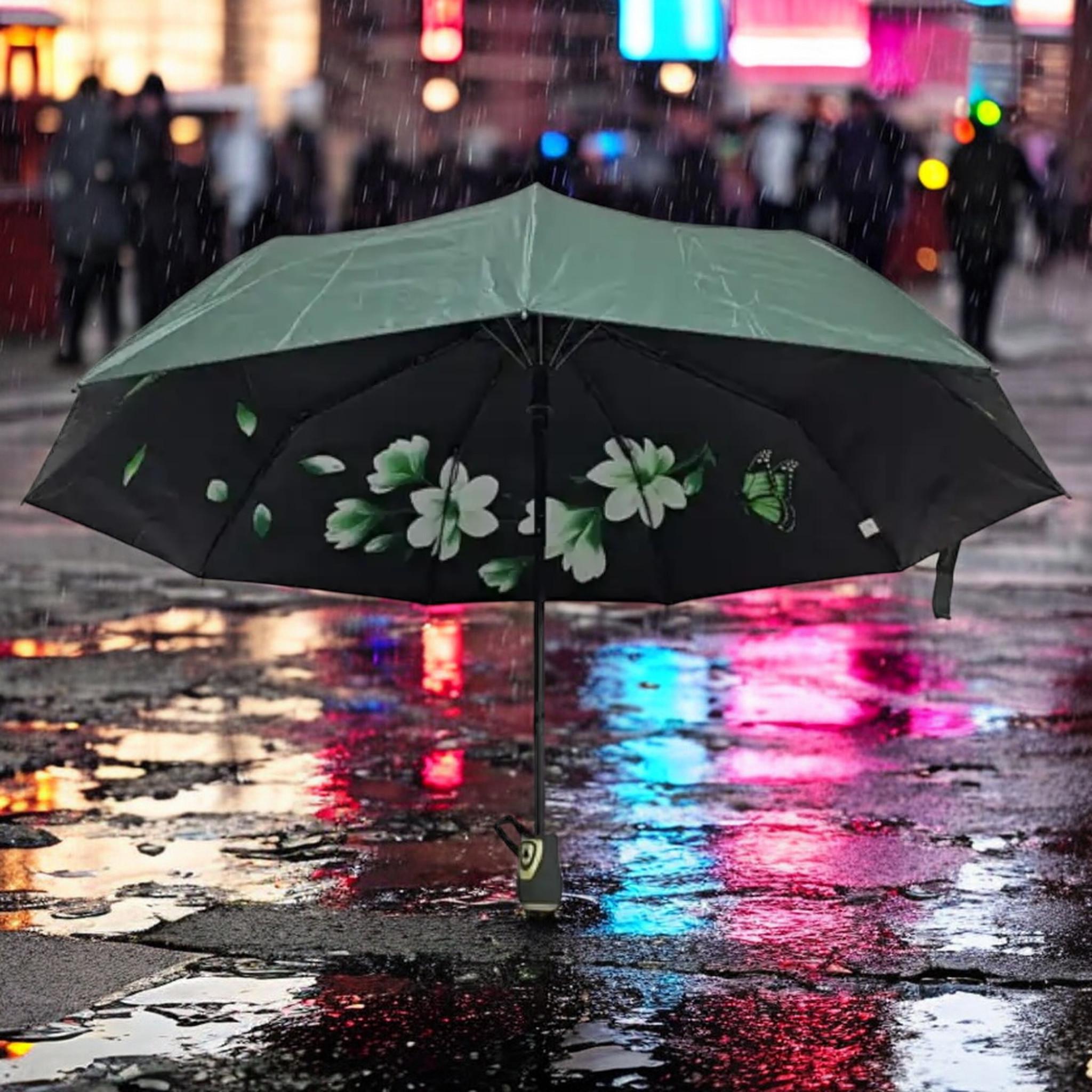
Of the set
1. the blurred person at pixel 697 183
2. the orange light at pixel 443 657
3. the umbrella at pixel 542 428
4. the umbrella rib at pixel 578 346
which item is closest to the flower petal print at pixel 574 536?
the umbrella at pixel 542 428

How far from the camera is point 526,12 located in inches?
2943

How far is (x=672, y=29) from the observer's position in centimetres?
4912

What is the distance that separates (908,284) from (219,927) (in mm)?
27415

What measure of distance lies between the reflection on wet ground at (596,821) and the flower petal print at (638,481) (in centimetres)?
92

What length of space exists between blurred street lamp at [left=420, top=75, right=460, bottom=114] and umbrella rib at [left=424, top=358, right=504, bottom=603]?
58992mm

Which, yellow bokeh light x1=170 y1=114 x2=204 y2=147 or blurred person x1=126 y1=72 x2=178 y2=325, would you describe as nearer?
blurred person x1=126 y1=72 x2=178 y2=325

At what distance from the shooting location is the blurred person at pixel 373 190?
29.7 metres

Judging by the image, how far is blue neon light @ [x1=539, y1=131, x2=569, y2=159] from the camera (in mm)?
25484

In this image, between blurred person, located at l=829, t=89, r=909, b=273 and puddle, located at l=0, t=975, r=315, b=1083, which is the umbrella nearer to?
puddle, located at l=0, t=975, r=315, b=1083

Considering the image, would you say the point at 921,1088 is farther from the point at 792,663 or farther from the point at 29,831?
the point at 792,663

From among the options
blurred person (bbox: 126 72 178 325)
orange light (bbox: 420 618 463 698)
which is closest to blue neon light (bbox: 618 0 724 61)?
blurred person (bbox: 126 72 178 325)

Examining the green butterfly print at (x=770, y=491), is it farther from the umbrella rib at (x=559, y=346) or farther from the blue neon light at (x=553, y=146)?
the blue neon light at (x=553, y=146)

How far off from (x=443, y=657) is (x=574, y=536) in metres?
3.41

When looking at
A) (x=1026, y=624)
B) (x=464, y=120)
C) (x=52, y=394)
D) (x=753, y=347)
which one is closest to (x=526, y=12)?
(x=464, y=120)
